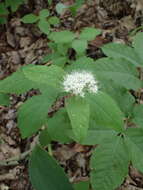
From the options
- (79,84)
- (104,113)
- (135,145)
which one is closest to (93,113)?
(104,113)

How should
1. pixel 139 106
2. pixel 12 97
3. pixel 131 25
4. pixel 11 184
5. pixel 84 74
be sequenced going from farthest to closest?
1. pixel 131 25
2. pixel 12 97
3. pixel 11 184
4. pixel 139 106
5. pixel 84 74

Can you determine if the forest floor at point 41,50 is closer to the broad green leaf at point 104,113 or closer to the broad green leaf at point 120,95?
the broad green leaf at point 120,95

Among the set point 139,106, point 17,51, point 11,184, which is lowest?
point 11,184

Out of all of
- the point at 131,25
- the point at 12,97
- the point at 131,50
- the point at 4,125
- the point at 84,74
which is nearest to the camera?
the point at 84,74

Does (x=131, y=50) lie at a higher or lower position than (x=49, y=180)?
higher

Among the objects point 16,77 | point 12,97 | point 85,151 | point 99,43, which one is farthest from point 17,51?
point 16,77

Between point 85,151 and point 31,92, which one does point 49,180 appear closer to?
point 85,151

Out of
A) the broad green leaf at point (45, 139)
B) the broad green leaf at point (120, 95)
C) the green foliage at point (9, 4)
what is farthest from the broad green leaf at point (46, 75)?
the green foliage at point (9, 4)
